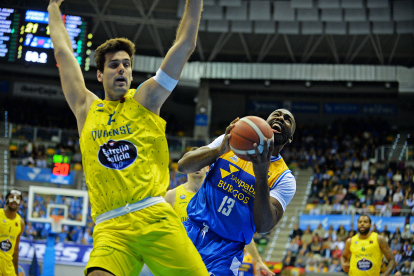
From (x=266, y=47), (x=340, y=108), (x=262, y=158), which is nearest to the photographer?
(x=262, y=158)

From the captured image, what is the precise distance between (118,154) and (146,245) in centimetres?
66

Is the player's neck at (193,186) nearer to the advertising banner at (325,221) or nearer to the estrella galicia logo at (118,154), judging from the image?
the estrella galicia logo at (118,154)

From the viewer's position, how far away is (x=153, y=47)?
93.5ft

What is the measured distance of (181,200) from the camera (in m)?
6.17

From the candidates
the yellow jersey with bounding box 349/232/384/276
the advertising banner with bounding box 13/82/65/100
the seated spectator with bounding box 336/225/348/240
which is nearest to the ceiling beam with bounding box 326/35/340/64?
the seated spectator with bounding box 336/225/348/240

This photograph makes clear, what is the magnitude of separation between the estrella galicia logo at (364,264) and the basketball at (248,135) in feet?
20.8

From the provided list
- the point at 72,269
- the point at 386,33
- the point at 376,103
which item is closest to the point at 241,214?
the point at 72,269

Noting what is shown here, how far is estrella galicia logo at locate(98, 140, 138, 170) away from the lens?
10.1 ft

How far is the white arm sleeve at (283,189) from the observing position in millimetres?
3953

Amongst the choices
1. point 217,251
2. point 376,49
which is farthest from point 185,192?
point 376,49

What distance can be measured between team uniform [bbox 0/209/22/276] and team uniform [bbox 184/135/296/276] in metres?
6.31

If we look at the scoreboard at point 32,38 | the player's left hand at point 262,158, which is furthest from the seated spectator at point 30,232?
the player's left hand at point 262,158

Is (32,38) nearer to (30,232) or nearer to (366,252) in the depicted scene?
(30,232)

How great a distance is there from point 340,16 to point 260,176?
2121cm
